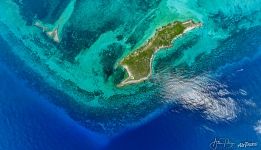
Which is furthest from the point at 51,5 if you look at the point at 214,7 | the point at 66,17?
the point at 214,7

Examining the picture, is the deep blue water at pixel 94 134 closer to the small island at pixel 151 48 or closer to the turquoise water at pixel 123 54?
the turquoise water at pixel 123 54

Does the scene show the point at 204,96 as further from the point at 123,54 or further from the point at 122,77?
the point at 123,54
